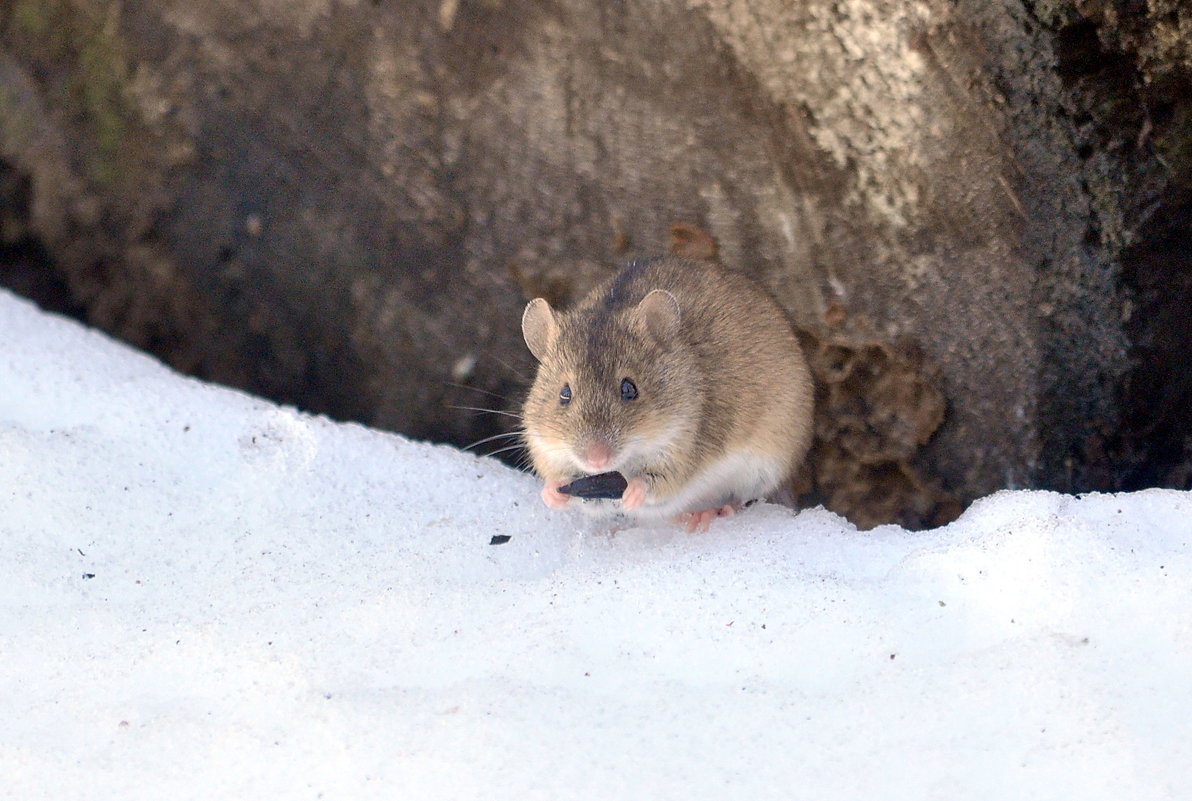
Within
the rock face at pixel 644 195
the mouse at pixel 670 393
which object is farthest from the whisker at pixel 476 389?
the mouse at pixel 670 393

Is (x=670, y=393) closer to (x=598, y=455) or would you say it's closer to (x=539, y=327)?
(x=598, y=455)

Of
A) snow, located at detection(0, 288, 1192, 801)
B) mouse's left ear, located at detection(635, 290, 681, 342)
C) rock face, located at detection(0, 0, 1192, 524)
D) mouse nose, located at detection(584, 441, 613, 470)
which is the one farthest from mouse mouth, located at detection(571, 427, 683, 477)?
rock face, located at detection(0, 0, 1192, 524)

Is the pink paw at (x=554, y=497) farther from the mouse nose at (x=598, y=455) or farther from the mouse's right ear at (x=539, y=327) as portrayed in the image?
the mouse's right ear at (x=539, y=327)

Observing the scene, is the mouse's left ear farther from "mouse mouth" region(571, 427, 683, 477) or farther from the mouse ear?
"mouse mouth" region(571, 427, 683, 477)

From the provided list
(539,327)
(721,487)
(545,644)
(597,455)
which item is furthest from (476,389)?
→ (545,644)

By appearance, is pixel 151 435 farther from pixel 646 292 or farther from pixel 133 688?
pixel 646 292

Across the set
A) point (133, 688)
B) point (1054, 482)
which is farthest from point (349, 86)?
point (1054, 482)
